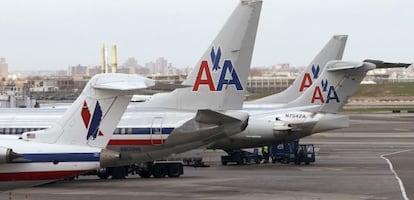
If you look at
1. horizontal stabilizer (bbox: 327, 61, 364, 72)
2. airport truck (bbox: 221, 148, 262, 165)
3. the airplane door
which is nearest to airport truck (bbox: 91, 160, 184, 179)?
the airplane door

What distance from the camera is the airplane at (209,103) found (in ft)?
123

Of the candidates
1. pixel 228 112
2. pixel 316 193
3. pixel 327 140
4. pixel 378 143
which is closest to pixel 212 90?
pixel 228 112

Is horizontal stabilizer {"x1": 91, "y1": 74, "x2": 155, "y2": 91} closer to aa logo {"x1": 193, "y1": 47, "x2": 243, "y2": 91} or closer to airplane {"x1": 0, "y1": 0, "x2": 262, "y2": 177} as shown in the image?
airplane {"x1": 0, "y1": 0, "x2": 262, "y2": 177}

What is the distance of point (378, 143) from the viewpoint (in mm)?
74750

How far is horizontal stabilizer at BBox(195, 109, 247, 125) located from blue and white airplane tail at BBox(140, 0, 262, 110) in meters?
1.16

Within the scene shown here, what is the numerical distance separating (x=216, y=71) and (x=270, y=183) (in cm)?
664

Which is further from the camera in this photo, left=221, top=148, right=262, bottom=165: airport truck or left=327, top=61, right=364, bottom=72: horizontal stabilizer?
left=221, top=148, right=262, bottom=165: airport truck

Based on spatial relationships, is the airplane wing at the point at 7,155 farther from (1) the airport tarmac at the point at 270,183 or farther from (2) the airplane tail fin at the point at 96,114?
(1) the airport tarmac at the point at 270,183

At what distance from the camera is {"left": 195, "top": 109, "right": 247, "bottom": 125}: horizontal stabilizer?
36719 millimetres

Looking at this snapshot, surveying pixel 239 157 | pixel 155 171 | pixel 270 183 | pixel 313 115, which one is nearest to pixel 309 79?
pixel 313 115

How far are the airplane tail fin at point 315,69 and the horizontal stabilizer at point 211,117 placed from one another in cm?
2366

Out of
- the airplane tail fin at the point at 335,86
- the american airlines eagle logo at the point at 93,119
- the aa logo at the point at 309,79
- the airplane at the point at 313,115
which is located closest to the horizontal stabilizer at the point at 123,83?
the american airlines eagle logo at the point at 93,119

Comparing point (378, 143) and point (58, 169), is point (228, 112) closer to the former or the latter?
point (58, 169)

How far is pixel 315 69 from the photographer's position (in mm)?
60344
